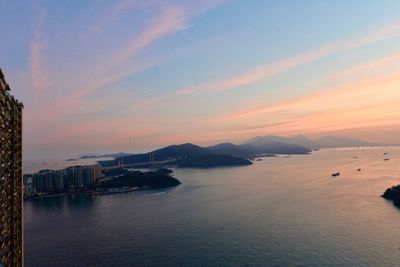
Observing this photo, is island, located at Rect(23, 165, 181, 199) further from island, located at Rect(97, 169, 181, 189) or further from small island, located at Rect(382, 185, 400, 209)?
small island, located at Rect(382, 185, 400, 209)

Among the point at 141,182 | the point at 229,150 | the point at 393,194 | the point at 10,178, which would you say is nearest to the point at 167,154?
the point at 229,150

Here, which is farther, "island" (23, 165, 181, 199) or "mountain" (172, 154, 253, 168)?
"mountain" (172, 154, 253, 168)

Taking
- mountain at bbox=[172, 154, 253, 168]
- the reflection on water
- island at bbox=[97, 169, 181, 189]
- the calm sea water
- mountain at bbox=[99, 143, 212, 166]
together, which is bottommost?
the calm sea water

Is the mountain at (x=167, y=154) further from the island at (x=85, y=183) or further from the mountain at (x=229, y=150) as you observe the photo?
the island at (x=85, y=183)

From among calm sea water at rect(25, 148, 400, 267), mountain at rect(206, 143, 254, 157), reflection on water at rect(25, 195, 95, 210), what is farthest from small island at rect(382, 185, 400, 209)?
mountain at rect(206, 143, 254, 157)

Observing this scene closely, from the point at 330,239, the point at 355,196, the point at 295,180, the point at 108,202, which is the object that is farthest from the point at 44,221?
the point at 295,180

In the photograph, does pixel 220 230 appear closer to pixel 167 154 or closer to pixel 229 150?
pixel 167 154

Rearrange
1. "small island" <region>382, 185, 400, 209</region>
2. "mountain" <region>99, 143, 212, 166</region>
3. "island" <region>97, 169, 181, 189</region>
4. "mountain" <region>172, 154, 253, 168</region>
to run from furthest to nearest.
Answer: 1. "mountain" <region>99, 143, 212, 166</region>
2. "mountain" <region>172, 154, 253, 168</region>
3. "island" <region>97, 169, 181, 189</region>
4. "small island" <region>382, 185, 400, 209</region>
